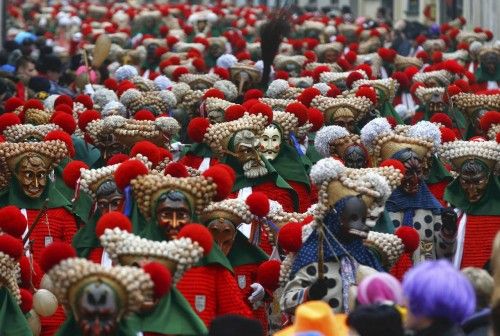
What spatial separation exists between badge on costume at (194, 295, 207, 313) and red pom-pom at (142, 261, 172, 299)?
1633mm

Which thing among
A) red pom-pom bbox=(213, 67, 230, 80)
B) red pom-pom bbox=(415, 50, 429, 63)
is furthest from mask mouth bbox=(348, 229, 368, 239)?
red pom-pom bbox=(415, 50, 429, 63)

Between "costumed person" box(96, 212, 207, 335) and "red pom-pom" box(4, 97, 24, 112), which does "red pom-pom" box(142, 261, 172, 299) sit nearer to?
"costumed person" box(96, 212, 207, 335)

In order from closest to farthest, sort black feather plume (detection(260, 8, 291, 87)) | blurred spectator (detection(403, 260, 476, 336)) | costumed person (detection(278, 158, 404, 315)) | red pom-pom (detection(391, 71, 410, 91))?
blurred spectator (detection(403, 260, 476, 336))
costumed person (detection(278, 158, 404, 315))
black feather plume (detection(260, 8, 291, 87))
red pom-pom (detection(391, 71, 410, 91))

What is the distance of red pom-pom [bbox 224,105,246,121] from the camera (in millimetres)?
17406

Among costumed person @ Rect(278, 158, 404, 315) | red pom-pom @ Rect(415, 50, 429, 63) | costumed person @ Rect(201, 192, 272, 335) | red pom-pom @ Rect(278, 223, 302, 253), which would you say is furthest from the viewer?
red pom-pom @ Rect(415, 50, 429, 63)

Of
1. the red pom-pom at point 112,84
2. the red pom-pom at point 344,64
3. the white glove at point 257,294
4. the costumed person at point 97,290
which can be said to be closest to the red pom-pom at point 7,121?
the red pom-pom at point 112,84

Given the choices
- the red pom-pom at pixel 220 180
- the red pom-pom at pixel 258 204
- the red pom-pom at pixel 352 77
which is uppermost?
the red pom-pom at pixel 220 180

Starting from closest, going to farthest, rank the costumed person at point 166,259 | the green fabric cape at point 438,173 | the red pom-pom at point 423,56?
1. the costumed person at point 166,259
2. the green fabric cape at point 438,173
3. the red pom-pom at point 423,56

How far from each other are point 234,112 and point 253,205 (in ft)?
11.8

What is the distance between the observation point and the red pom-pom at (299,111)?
1825 cm

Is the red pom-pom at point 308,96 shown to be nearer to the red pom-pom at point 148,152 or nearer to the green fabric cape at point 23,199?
the green fabric cape at point 23,199

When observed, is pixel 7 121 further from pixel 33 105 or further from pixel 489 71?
pixel 489 71

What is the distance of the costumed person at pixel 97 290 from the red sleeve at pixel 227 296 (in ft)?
6.19

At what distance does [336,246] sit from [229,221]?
164cm
